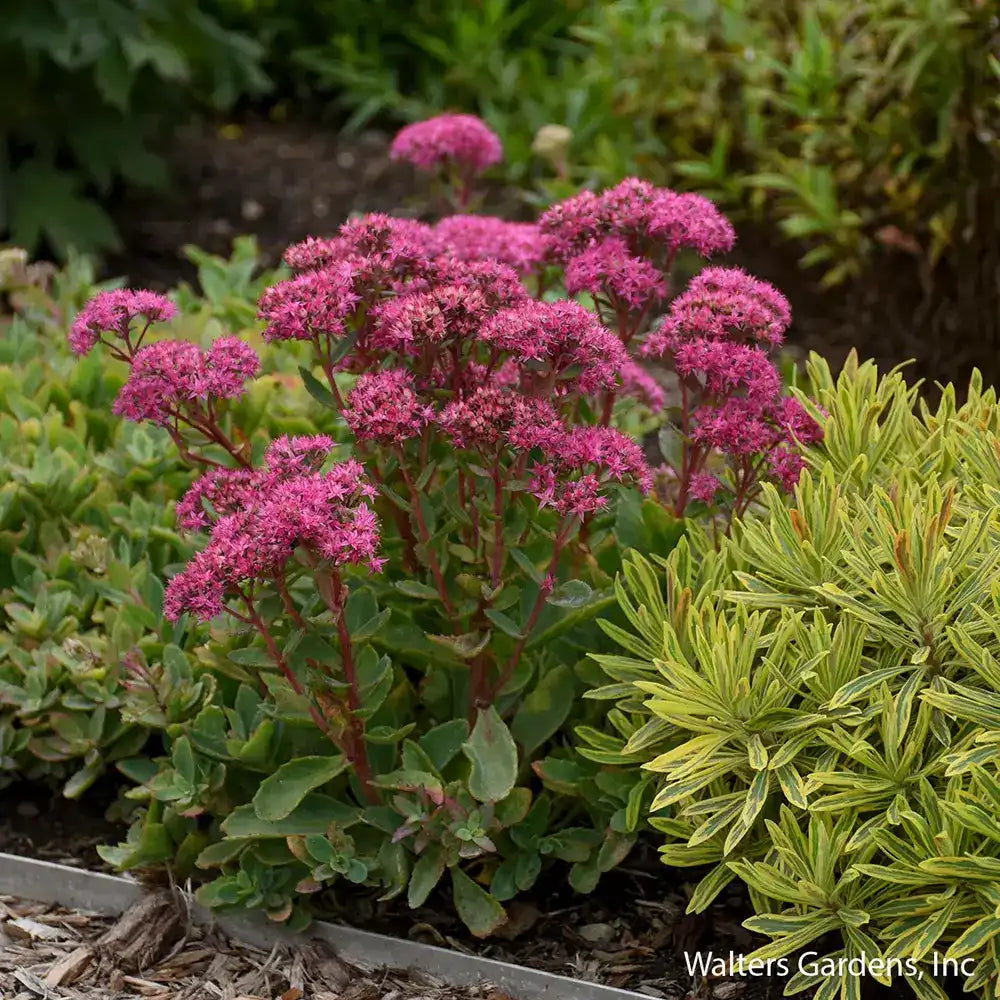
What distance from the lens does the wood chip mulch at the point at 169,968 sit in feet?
7.43

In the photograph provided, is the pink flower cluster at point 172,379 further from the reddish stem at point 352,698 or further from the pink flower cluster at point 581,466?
the pink flower cluster at point 581,466

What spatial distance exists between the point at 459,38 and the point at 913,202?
2.92 meters

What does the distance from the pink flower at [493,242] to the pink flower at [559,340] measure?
1.39 ft

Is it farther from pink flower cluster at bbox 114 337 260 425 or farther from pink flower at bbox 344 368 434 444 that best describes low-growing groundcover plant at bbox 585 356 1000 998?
pink flower cluster at bbox 114 337 260 425

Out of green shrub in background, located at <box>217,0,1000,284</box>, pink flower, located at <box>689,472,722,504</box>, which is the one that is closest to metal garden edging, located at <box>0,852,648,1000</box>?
pink flower, located at <box>689,472,722,504</box>

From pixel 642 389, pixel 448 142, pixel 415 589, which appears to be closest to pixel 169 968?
A: pixel 415 589

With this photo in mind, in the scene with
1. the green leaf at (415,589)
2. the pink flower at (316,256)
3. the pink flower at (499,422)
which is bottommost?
the green leaf at (415,589)

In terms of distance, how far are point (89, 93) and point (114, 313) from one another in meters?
3.57

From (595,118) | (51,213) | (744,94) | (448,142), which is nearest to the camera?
(448,142)

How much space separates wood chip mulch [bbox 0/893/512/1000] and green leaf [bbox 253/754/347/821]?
321mm

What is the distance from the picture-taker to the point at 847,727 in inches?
77.3

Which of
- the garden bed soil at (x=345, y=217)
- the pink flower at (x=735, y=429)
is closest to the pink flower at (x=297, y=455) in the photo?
the pink flower at (x=735, y=429)

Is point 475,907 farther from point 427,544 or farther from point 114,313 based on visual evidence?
point 114,313

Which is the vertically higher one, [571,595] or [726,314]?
[726,314]
